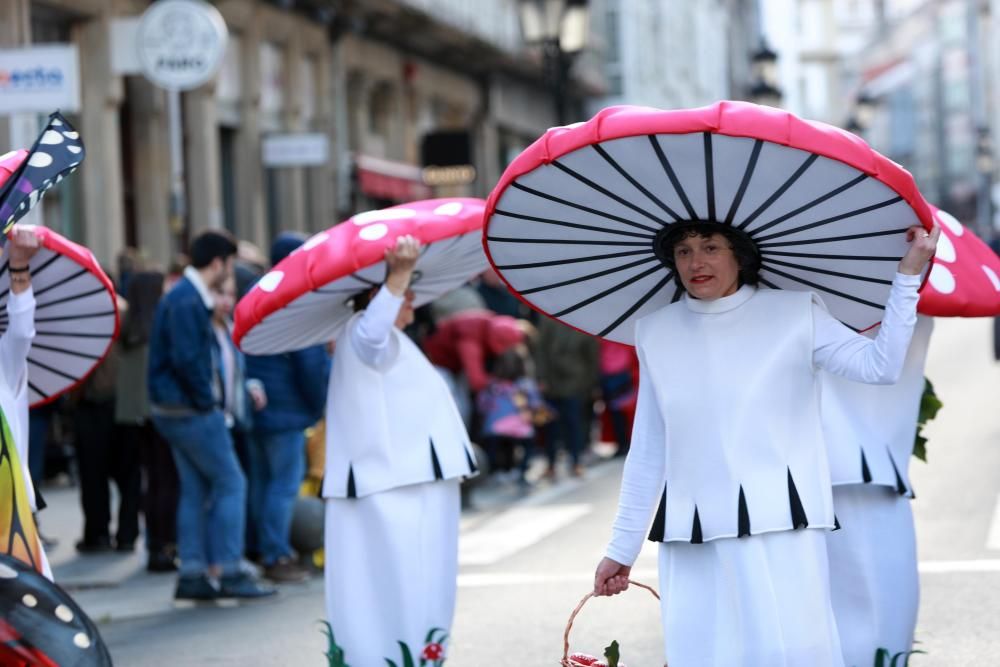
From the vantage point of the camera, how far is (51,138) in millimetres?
4973

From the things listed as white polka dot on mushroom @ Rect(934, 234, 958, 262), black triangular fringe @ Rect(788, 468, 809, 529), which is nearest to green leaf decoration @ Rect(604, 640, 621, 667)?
black triangular fringe @ Rect(788, 468, 809, 529)

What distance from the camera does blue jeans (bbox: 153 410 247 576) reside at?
9.92 metres

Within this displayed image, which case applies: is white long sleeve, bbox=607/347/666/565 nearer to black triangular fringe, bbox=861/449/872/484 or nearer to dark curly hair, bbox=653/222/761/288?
dark curly hair, bbox=653/222/761/288

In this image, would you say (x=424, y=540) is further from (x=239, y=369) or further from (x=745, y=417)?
(x=239, y=369)

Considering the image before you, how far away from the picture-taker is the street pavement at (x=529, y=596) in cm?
823

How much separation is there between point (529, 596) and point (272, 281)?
347cm

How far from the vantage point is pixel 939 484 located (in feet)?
45.3

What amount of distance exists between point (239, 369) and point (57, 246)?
4.10 metres

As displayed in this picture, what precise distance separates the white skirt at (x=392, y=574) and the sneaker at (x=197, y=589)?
10.6 feet

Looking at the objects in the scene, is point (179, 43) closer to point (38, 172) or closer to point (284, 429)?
point (284, 429)

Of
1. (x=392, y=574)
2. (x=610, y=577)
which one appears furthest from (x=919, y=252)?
(x=392, y=574)

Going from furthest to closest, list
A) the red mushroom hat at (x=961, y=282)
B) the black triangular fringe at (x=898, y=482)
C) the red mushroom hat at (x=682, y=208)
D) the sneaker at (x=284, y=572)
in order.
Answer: the sneaker at (x=284, y=572) < the black triangular fringe at (x=898, y=482) < the red mushroom hat at (x=961, y=282) < the red mushroom hat at (x=682, y=208)

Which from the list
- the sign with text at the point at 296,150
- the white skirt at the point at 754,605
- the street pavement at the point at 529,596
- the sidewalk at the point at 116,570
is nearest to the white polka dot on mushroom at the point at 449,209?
the street pavement at the point at 529,596

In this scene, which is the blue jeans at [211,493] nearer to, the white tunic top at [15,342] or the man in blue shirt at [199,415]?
the man in blue shirt at [199,415]
